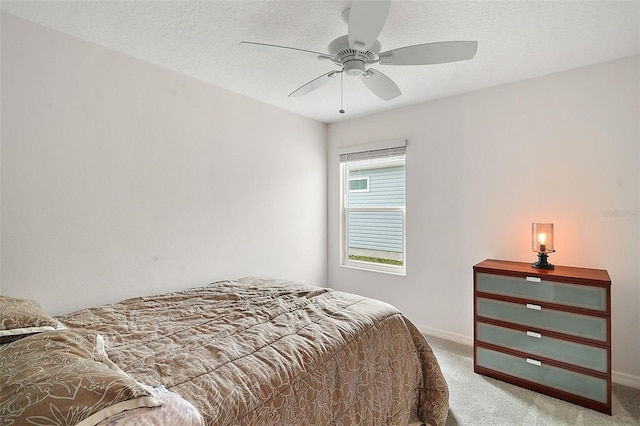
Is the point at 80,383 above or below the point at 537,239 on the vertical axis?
below

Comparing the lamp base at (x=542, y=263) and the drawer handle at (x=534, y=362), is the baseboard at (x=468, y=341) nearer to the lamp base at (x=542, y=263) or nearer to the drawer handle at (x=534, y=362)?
the drawer handle at (x=534, y=362)

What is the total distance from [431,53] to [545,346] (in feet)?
7.19

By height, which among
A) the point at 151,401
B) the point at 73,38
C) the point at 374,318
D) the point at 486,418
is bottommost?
the point at 486,418

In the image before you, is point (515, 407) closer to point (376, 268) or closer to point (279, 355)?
point (279, 355)

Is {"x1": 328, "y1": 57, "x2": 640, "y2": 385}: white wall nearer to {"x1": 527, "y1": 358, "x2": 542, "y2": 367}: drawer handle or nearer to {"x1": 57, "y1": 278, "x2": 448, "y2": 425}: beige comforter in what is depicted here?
{"x1": 527, "y1": 358, "x2": 542, "y2": 367}: drawer handle

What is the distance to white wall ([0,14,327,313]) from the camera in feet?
6.51

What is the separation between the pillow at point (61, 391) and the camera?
2.24 ft

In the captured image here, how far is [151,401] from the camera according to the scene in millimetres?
799

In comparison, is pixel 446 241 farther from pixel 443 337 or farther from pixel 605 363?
pixel 605 363

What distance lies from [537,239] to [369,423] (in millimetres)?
1965

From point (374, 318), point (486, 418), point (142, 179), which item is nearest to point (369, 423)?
point (374, 318)

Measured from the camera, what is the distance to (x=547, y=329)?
7.62ft

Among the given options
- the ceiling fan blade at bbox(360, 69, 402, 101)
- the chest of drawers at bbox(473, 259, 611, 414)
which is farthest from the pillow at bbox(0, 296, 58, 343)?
the chest of drawers at bbox(473, 259, 611, 414)

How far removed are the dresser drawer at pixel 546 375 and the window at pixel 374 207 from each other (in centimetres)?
129
